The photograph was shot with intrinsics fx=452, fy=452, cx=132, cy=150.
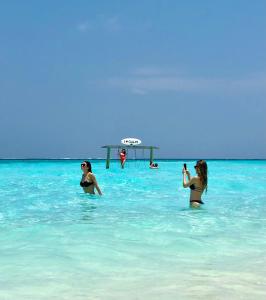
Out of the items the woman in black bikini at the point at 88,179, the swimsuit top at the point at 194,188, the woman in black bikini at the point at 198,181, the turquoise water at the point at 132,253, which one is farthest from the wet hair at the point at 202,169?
the woman in black bikini at the point at 88,179

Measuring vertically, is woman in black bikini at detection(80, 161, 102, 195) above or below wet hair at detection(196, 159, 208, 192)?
below

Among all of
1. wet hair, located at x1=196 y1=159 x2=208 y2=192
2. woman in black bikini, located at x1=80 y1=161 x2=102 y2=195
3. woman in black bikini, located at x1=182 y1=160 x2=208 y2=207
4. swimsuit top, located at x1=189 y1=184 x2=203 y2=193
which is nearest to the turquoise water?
woman in black bikini, located at x1=182 y1=160 x2=208 y2=207

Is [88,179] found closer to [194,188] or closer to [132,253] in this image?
[194,188]

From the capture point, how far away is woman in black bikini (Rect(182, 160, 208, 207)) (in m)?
10.1

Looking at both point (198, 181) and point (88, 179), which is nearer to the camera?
point (198, 181)

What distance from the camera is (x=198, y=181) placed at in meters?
10.4

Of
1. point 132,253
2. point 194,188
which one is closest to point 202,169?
point 194,188

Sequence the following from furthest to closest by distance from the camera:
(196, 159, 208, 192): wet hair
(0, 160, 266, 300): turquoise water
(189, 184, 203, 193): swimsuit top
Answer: (189, 184, 203, 193): swimsuit top → (196, 159, 208, 192): wet hair → (0, 160, 266, 300): turquoise water

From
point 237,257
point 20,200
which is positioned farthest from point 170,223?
point 20,200

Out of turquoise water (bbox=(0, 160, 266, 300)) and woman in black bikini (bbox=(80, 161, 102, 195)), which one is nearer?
turquoise water (bbox=(0, 160, 266, 300))

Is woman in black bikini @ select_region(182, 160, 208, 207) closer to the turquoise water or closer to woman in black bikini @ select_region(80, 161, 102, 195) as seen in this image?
the turquoise water

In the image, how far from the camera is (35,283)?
15.0 ft

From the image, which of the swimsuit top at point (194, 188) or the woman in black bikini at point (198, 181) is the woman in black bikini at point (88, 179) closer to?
the woman in black bikini at point (198, 181)

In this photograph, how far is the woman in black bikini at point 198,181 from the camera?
1009 cm
